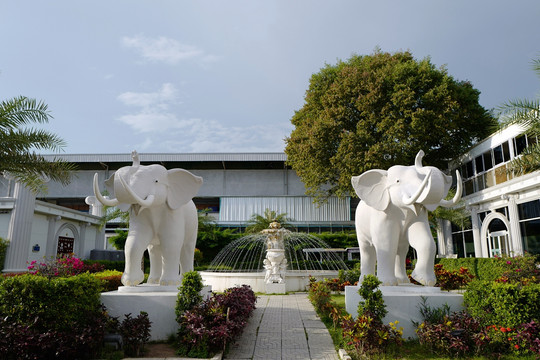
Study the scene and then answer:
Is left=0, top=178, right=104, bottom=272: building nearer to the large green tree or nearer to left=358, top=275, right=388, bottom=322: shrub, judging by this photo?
the large green tree

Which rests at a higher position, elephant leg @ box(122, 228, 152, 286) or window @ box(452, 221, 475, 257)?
window @ box(452, 221, 475, 257)

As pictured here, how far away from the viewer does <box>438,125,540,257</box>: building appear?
18375 millimetres

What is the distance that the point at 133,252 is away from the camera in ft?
23.5

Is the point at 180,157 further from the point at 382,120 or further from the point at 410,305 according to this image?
the point at 410,305

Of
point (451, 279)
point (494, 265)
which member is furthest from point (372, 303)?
point (494, 265)

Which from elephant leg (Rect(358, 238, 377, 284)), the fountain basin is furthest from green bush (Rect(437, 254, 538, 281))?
the fountain basin

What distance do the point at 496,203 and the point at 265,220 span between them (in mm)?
15868

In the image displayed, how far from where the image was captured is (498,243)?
21156 mm

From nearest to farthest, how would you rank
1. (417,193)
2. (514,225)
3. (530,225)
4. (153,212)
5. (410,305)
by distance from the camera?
(410,305), (417,193), (153,212), (530,225), (514,225)

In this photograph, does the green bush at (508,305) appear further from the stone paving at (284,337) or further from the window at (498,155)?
the window at (498,155)

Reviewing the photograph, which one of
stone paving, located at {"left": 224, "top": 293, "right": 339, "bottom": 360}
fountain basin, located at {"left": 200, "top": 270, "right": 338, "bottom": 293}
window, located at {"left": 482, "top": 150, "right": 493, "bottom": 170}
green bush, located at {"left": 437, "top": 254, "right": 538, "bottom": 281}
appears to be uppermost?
window, located at {"left": 482, "top": 150, "right": 493, "bottom": 170}

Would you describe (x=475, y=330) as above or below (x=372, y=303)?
below

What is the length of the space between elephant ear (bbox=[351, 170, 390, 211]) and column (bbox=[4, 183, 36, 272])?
56.4ft

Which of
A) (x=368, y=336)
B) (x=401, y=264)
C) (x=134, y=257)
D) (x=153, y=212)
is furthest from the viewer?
(x=401, y=264)
